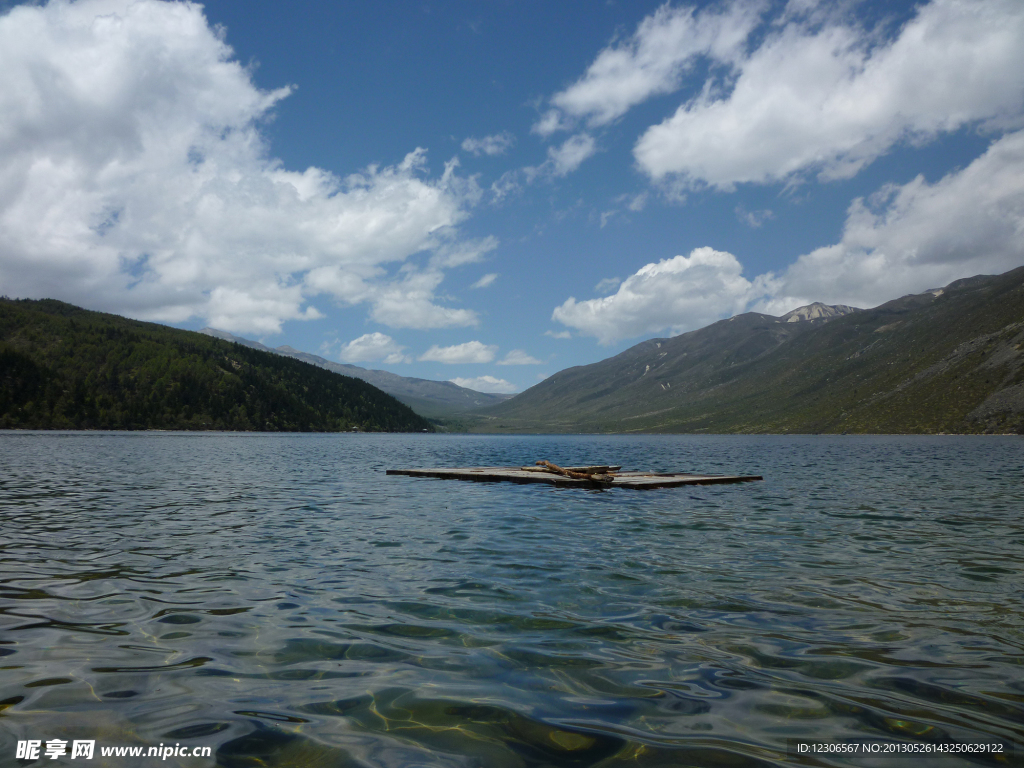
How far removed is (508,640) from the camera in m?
9.05

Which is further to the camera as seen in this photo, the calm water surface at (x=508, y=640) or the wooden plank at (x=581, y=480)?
the wooden plank at (x=581, y=480)

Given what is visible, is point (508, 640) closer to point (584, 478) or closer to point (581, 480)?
point (584, 478)

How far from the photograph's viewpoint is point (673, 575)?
13.3 metres

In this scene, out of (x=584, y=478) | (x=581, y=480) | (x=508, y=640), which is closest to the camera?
(x=508, y=640)

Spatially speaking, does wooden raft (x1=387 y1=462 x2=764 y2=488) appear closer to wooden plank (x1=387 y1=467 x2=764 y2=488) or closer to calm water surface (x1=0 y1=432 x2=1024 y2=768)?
wooden plank (x1=387 y1=467 x2=764 y2=488)

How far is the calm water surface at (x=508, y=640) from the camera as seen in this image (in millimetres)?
6035

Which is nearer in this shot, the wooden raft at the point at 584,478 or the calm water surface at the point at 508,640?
the calm water surface at the point at 508,640

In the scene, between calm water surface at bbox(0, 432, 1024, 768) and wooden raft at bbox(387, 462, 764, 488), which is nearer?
calm water surface at bbox(0, 432, 1024, 768)

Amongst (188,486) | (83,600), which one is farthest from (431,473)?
(83,600)

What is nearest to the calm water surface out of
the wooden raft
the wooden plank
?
the wooden plank

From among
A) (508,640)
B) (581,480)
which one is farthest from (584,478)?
(508,640)

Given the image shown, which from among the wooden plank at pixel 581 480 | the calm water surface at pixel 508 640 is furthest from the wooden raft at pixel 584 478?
the calm water surface at pixel 508 640

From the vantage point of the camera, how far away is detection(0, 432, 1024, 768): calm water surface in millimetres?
6035

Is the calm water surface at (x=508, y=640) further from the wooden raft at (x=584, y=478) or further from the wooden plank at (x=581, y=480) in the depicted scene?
the wooden raft at (x=584, y=478)
